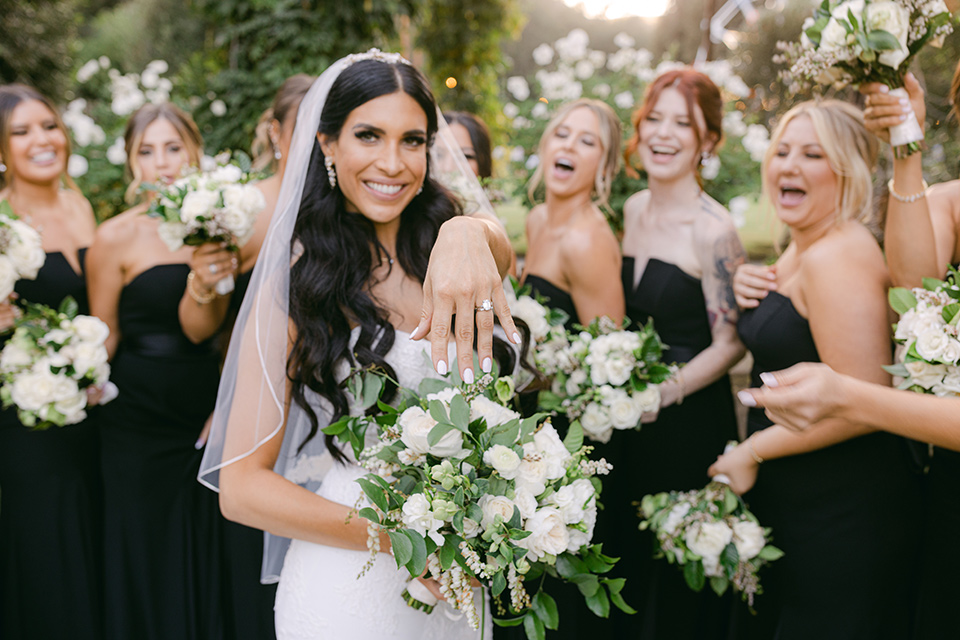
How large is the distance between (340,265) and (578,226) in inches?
69.5

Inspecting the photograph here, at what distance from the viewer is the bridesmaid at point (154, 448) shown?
3.12 meters

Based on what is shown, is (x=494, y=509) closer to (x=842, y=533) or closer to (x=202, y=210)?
(x=842, y=533)

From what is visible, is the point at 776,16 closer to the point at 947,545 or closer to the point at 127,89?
the point at 127,89

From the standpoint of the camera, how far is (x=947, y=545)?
7.82ft

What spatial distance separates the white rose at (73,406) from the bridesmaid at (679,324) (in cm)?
270

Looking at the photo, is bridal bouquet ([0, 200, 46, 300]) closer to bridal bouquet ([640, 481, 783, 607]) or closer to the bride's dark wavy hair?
the bride's dark wavy hair

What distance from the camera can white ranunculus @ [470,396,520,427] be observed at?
1580 millimetres

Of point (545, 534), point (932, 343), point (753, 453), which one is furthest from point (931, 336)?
point (545, 534)

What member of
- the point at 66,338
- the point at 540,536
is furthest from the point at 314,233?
the point at 66,338

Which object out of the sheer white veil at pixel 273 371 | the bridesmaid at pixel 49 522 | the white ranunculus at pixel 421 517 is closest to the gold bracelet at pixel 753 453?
the sheer white veil at pixel 273 371

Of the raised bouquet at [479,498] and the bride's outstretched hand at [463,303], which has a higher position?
the bride's outstretched hand at [463,303]

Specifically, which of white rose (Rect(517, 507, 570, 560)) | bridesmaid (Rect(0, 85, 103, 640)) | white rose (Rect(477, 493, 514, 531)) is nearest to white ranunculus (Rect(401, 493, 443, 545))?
white rose (Rect(477, 493, 514, 531))

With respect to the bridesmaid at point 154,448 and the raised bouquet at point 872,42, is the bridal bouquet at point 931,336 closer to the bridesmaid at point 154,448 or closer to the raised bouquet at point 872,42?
the raised bouquet at point 872,42

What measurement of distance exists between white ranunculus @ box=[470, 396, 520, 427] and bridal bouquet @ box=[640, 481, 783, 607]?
145cm
